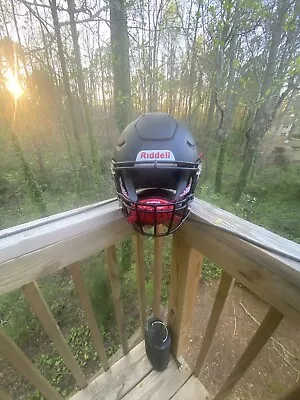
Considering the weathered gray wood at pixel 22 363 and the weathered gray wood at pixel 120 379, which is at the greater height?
the weathered gray wood at pixel 22 363

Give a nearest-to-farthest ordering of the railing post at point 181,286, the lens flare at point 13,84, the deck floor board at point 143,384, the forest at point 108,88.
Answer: the railing post at point 181,286 → the deck floor board at point 143,384 → the forest at point 108,88 → the lens flare at point 13,84

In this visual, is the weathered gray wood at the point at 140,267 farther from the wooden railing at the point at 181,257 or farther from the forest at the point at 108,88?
the forest at the point at 108,88

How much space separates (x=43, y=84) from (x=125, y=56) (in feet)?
5.65

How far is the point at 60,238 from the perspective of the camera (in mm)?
566

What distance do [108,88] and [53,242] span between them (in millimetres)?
3956

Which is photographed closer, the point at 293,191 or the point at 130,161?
the point at 130,161

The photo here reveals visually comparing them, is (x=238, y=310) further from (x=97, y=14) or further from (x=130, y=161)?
(x=97, y=14)

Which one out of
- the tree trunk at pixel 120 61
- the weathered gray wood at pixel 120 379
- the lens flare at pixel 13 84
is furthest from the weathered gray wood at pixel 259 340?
the lens flare at pixel 13 84

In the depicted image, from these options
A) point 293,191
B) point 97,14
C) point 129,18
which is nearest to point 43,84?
point 97,14

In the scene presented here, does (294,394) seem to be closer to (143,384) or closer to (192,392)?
(192,392)

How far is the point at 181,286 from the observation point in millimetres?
867

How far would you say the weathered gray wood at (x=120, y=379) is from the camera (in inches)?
41.4

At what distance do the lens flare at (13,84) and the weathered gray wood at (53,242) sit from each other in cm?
414

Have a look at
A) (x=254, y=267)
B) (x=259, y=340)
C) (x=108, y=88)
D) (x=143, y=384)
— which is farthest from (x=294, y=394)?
(x=108, y=88)
